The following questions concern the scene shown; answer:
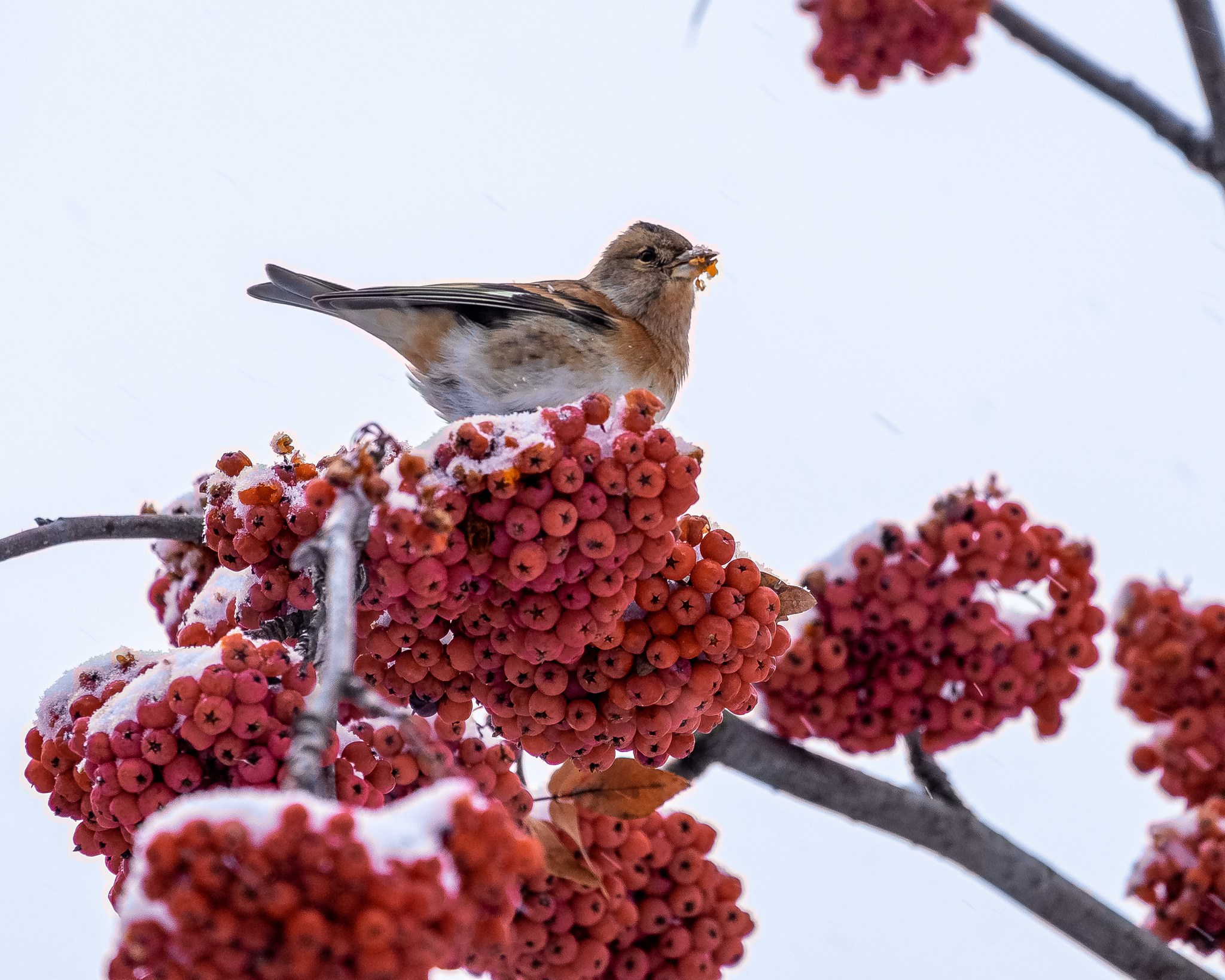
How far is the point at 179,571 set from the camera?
10.2 feet

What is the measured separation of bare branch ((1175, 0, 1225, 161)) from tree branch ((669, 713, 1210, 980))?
6.94 ft

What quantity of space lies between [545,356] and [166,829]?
239 centimetres

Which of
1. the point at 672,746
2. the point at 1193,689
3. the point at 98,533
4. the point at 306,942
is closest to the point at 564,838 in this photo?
the point at 672,746

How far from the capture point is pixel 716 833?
3.29 metres

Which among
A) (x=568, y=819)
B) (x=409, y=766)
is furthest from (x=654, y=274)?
(x=409, y=766)

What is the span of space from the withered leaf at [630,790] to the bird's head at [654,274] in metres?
1.75

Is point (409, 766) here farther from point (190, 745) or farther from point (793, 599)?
point (793, 599)

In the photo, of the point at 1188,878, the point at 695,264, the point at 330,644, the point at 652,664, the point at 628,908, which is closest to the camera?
the point at 330,644

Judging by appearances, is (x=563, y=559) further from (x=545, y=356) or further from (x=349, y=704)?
(x=545, y=356)

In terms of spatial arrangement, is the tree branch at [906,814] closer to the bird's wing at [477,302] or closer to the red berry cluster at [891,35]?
the bird's wing at [477,302]

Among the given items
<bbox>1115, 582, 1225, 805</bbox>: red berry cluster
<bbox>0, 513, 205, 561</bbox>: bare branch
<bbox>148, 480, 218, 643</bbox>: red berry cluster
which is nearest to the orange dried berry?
<bbox>0, 513, 205, 561</bbox>: bare branch

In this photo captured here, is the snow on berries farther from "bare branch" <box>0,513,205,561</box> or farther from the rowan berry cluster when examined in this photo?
"bare branch" <box>0,513,205,561</box>

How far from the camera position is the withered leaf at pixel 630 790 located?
111 inches

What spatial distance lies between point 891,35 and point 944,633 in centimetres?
177
